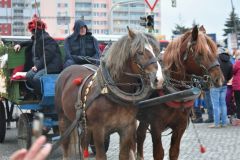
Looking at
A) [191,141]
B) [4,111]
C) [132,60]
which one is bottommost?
[191,141]

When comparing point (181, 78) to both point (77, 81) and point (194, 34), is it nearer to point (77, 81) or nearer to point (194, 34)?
point (194, 34)

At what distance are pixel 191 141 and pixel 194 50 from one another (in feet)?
14.8

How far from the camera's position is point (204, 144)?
8.88 metres

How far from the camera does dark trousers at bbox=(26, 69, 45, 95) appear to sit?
7.19 metres

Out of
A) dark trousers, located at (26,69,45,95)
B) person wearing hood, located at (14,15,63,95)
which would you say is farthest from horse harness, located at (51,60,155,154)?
person wearing hood, located at (14,15,63,95)

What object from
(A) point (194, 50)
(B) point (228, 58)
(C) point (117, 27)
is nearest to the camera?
(A) point (194, 50)

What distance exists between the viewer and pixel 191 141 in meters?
9.29

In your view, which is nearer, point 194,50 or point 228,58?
point 194,50

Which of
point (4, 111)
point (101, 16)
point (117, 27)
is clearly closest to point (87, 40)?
point (4, 111)

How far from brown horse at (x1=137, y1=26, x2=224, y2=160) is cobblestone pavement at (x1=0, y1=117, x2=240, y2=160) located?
233cm

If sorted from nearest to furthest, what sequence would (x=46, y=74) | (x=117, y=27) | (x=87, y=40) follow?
(x=87, y=40), (x=46, y=74), (x=117, y=27)

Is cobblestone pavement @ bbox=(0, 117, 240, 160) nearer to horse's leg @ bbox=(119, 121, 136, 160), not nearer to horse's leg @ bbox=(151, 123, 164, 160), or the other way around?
horse's leg @ bbox=(151, 123, 164, 160)

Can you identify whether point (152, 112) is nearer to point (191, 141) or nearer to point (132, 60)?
point (132, 60)

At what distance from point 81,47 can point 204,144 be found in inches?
134
